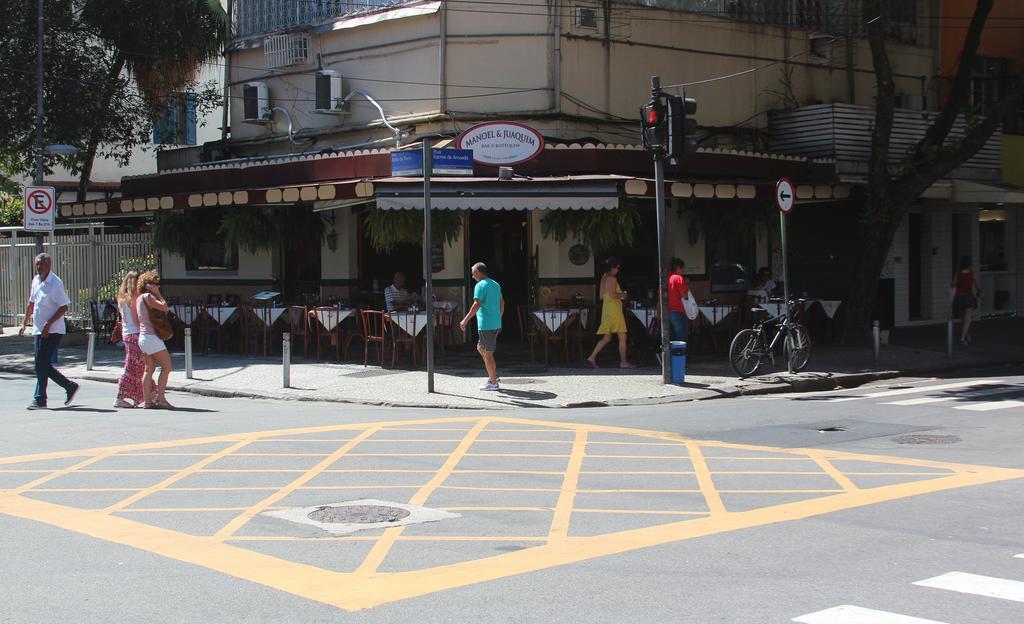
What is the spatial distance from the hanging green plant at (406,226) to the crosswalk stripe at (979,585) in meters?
13.9

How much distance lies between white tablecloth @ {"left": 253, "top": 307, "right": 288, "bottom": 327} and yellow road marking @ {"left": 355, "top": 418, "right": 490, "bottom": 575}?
8.29 m

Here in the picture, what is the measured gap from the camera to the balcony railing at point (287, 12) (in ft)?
75.5

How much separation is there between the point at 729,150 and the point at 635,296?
3.41 meters

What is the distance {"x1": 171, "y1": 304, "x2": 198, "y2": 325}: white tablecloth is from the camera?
21.8m

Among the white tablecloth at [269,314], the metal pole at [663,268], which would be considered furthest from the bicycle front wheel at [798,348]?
the white tablecloth at [269,314]

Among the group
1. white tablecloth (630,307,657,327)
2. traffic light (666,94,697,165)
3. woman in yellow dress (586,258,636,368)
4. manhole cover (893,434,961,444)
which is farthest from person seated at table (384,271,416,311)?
manhole cover (893,434,961,444)

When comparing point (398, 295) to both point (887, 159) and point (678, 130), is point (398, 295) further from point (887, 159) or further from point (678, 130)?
point (887, 159)

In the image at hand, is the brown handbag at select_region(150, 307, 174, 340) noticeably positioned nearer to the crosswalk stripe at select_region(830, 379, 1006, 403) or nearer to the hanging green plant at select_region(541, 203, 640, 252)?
the hanging green plant at select_region(541, 203, 640, 252)

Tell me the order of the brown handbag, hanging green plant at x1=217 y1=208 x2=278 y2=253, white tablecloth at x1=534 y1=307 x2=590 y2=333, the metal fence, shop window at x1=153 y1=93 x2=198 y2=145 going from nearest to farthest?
the brown handbag < white tablecloth at x1=534 y1=307 x2=590 y2=333 < hanging green plant at x1=217 y1=208 x2=278 y2=253 < the metal fence < shop window at x1=153 y1=93 x2=198 y2=145

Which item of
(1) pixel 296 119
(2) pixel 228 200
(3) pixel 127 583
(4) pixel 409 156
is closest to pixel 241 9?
(1) pixel 296 119

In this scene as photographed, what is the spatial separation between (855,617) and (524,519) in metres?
2.82

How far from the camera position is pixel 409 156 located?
635 inches

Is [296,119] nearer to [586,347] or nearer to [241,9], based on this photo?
[241,9]

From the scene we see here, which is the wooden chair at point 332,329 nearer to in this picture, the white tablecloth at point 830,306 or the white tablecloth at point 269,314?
the white tablecloth at point 269,314
